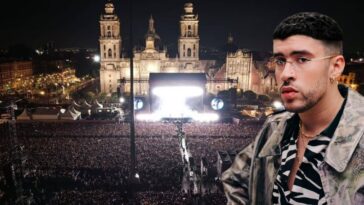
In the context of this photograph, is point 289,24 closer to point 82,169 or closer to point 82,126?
point 82,169

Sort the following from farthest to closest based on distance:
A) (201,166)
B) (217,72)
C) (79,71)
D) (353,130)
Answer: (79,71)
(217,72)
(201,166)
(353,130)

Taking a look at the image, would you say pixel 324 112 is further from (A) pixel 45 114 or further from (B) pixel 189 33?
(B) pixel 189 33

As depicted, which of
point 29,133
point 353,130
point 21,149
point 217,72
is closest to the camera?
point 353,130

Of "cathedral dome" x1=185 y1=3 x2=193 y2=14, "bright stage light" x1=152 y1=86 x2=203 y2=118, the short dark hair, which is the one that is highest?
"cathedral dome" x1=185 y1=3 x2=193 y2=14

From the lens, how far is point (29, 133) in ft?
66.2

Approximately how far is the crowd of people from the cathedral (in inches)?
1724

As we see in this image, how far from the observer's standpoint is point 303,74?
1568 millimetres

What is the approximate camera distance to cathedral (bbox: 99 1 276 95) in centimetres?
6406

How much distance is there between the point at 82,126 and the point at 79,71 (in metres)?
87.5

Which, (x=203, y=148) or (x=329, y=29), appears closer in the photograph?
(x=329, y=29)

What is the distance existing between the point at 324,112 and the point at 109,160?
13.8 meters

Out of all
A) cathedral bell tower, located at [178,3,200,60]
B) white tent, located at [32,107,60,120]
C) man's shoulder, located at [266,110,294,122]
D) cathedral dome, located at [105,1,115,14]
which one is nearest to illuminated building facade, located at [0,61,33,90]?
cathedral dome, located at [105,1,115,14]

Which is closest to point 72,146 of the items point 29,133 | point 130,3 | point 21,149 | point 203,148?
point 21,149

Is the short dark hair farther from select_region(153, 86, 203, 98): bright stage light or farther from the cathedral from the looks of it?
the cathedral
